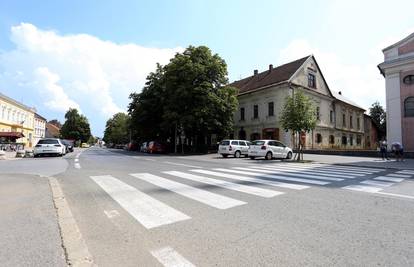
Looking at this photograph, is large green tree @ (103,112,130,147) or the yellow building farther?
large green tree @ (103,112,130,147)

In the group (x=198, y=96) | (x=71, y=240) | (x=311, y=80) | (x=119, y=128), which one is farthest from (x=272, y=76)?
(x=119, y=128)

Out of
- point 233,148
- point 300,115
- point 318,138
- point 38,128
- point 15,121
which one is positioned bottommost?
point 233,148

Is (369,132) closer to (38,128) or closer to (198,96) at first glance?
(198,96)

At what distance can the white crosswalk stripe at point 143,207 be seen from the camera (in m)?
5.24

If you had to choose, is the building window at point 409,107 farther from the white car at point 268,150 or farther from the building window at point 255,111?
the building window at point 255,111

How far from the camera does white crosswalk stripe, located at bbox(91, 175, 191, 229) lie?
17.2 ft

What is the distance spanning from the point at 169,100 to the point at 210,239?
33.2 metres

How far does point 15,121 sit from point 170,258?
6982 cm

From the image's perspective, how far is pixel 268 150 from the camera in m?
23.7

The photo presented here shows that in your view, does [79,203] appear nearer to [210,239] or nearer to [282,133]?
[210,239]

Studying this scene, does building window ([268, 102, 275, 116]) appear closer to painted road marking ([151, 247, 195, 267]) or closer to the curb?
the curb

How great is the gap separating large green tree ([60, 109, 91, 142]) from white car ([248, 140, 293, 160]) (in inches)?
3741

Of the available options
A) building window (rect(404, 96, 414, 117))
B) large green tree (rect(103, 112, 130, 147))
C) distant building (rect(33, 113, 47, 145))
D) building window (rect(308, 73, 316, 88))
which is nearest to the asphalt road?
building window (rect(404, 96, 414, 117))

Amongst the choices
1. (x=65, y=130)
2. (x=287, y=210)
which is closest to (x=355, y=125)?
(x=287, y=210)
